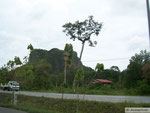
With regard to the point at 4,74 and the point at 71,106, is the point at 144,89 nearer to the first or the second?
the point at 71,106

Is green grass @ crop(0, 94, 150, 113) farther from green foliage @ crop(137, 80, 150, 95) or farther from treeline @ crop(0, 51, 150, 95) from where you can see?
green foliage @ crop(137, 80, 150, 95)

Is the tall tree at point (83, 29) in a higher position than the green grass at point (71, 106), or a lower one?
higher

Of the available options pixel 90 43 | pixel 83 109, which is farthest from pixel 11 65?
pixel 90 43

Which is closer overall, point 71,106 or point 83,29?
point 71,106

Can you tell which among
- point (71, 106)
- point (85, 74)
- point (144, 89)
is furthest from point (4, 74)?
Result: point (85, 74)

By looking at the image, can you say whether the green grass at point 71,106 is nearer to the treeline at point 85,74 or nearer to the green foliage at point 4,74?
the treeline at point 85,74

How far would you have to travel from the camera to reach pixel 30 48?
1684cm

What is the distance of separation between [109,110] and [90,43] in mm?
22039

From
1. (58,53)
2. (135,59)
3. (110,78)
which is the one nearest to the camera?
(135,59)

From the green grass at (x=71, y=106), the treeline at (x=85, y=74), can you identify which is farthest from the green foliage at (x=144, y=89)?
the green grass at (x=71, y=106)

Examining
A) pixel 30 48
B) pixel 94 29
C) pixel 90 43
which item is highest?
pixel 94 29

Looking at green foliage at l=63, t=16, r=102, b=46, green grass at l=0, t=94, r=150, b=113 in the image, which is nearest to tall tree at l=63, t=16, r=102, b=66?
green foliage at l=63, t=16, r=102, b=46

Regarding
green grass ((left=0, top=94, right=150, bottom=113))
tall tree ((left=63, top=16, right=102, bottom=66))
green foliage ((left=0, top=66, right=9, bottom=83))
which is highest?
tall tree ((left=63, top=16, right=102, bottom=66))

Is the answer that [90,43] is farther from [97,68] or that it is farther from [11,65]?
[97,68]
